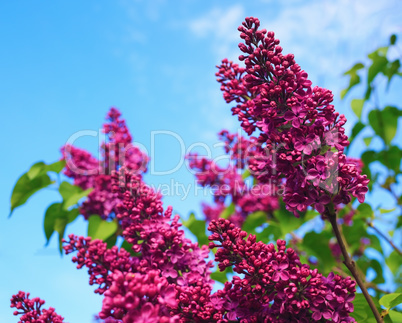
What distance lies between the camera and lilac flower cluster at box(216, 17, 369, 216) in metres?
2.03

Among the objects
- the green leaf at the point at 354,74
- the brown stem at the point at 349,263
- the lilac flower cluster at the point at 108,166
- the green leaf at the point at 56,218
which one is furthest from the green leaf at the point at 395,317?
the green leaf at the point at 354,74

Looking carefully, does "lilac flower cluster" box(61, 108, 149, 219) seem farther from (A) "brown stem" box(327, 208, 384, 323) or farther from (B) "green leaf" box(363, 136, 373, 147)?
(B) "green leaf" box(363, 136, 373, 147)

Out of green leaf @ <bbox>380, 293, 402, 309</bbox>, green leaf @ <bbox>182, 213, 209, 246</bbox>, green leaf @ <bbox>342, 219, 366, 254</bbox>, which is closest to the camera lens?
green leaf @ <bbox>380, 293, 402, 309</bbox>

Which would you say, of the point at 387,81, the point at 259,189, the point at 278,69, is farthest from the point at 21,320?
the point at 387,81

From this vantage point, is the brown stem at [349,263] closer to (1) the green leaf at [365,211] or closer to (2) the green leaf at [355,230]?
(1) the green leaf at [365,211]

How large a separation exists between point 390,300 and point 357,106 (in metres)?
2.73

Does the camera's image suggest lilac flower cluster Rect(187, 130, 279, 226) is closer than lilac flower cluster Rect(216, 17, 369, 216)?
No

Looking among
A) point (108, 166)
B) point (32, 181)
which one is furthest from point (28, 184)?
point (108, 166)

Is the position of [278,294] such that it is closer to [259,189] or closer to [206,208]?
[259,189]

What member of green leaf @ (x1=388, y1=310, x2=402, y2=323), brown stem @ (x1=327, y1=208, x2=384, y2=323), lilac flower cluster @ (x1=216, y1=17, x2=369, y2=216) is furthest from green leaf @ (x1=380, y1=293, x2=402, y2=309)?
lilac flower cluster @ (x1=216, y1=17, x2=369, y2=216)

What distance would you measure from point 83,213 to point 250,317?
2417mm

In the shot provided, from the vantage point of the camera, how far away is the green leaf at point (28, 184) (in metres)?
3.97

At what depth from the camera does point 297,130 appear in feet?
6.77

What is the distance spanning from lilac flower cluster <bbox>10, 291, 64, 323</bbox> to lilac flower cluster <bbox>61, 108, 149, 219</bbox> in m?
1.41
